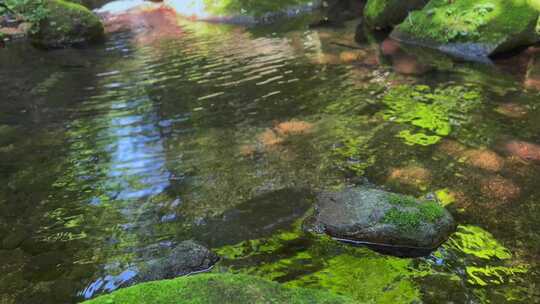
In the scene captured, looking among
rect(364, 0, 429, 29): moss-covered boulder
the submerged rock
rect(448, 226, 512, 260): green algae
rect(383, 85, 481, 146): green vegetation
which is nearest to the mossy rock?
the submerged rock

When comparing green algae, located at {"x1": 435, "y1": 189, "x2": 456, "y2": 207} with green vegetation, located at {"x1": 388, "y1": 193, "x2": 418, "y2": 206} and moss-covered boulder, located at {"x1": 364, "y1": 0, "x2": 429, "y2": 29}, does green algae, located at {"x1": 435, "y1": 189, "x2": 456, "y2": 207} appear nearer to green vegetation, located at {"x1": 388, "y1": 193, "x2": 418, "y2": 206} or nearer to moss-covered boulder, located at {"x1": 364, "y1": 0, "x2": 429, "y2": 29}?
green vegetation, located at {"x1": 388, "y1": 193, "x2": 418, "y2": 206}

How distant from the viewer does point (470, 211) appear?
20.5ft

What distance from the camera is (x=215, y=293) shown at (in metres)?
3.47

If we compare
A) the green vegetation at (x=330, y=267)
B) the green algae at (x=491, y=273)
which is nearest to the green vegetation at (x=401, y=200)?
the green vegetation at (x=330, y=267)

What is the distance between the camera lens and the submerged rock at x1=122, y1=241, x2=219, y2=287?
530 cm

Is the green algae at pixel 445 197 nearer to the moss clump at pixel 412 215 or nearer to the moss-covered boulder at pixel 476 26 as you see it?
the moss clump at pixel 412 215

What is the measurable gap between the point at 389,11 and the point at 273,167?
1171 cm

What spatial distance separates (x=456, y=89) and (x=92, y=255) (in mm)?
8311

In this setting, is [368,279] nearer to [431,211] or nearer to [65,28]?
[431,211]

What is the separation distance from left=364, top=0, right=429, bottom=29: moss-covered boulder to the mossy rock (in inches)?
609

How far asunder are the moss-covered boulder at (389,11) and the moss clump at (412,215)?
42.4 feet

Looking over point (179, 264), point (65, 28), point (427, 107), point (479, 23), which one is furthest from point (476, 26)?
point (65, 28)

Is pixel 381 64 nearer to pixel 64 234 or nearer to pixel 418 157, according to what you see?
pixel 418 157

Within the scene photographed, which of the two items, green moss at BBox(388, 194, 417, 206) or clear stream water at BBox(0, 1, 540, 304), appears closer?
clear stream water at BBox(0, 1, 540, 304)
